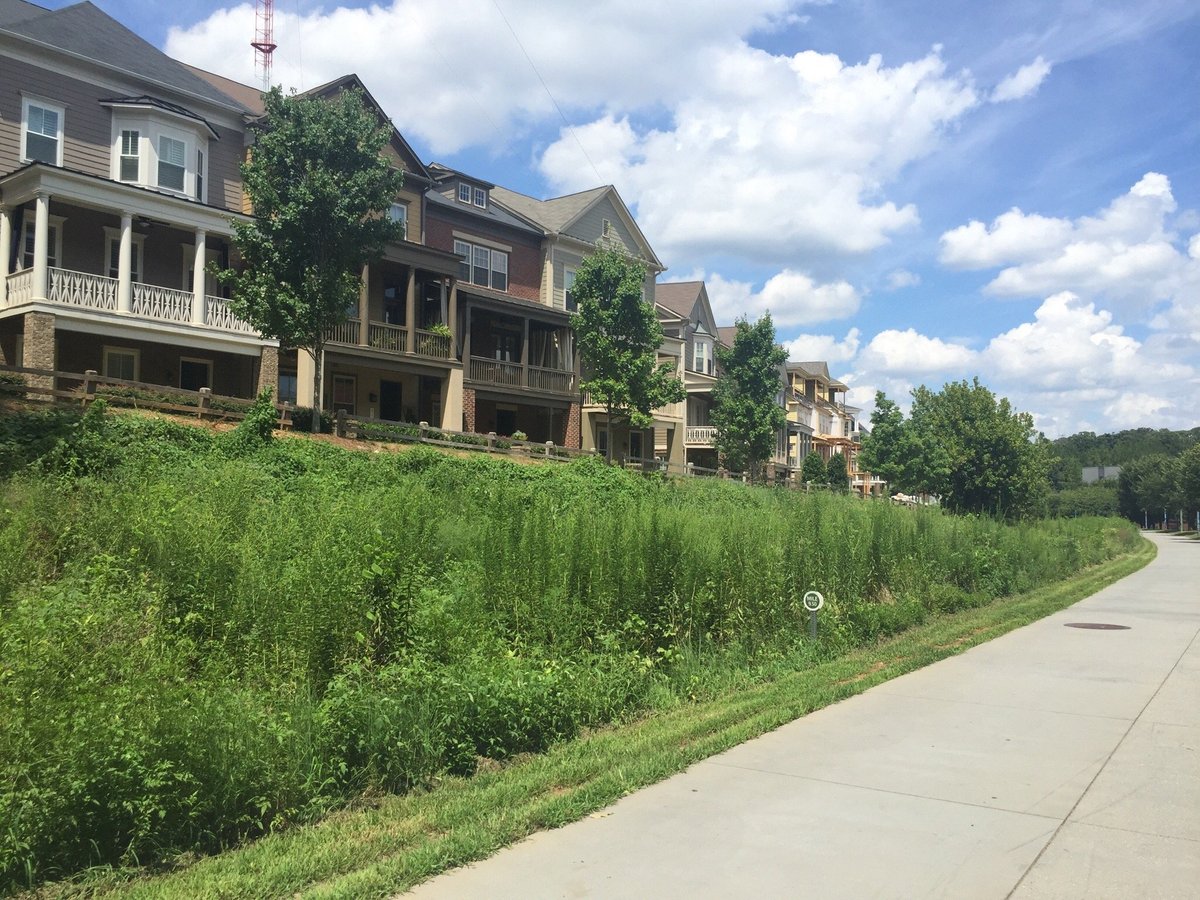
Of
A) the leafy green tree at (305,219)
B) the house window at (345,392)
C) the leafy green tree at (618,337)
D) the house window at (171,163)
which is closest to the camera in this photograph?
the leafy green tree at (305,219)

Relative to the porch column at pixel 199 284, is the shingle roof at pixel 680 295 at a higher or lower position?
higher

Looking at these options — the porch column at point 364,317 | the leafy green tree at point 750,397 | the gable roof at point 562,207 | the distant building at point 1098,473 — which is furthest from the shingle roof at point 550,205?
the distant building at point 1098,473

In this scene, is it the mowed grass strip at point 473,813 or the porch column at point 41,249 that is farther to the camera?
the porch column at point 41,249

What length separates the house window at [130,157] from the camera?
25.2 m

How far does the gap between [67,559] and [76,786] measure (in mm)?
4158

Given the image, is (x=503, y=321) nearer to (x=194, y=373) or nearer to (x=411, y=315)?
Result: (x=411, y=315)

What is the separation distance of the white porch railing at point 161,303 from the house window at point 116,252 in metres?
0.93

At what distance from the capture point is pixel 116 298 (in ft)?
77.5

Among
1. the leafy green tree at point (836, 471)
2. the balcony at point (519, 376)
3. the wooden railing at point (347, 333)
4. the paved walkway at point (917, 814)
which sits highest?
the wooden railing at point (347, 333)

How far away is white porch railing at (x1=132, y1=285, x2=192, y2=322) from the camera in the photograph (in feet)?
79.0

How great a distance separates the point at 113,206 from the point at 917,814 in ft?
79.8

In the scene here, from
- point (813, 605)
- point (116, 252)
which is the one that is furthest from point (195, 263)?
point (813, 605)

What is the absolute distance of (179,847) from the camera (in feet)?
16.6

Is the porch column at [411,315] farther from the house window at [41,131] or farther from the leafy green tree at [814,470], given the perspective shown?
the leafy green tree at [814,470]
